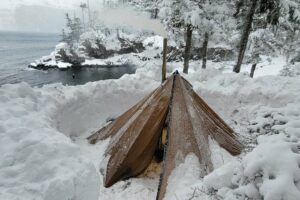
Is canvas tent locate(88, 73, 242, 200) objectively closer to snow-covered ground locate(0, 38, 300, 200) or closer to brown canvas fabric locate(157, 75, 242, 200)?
brown canvas fabric locate(157, 75, 242, 200)

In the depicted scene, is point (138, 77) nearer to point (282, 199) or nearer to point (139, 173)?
point (139, 173)

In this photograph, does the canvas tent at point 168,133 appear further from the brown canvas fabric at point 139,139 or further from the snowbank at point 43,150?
the snowbank at point 43,150

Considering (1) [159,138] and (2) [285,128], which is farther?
(1) [159,138]

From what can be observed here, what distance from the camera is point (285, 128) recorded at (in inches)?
95.3

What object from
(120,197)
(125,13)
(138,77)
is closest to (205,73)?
(138,77)

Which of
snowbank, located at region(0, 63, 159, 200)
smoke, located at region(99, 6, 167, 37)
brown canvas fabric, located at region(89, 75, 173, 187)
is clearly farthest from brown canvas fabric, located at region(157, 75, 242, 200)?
smoke, located at region(99, 6, 167, 37)

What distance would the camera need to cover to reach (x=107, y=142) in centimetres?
597

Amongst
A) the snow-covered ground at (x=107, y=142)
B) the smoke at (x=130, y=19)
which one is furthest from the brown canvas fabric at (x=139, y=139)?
the smoke at (x=130, y=19)

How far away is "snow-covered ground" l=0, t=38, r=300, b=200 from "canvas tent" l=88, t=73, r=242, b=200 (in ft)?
0.90

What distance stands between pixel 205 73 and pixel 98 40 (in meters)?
40.9

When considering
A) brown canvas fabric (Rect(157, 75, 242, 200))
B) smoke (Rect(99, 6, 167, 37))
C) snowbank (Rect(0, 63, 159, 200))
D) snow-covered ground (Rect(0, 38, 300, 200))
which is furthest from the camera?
smoke (Rect(99, 6, 167, 37))

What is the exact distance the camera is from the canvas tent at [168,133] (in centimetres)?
496

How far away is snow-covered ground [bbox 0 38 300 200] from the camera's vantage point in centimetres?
207

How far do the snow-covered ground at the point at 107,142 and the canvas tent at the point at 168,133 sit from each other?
0.27 metres
